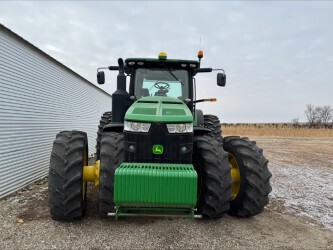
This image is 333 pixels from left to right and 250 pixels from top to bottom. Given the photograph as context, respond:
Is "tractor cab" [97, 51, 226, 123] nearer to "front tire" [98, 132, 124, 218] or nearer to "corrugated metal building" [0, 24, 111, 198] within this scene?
"front tire" [98, 132, 124, 218]

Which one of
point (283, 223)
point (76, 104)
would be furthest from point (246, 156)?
point (76, 104)

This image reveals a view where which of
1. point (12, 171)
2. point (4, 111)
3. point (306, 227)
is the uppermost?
point (4, 111)

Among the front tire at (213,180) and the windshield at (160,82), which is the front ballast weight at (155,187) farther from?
the windshield at (160,82)

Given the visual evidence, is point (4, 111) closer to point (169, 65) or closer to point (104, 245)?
point (169, 65)

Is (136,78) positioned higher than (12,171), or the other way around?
(136,78)

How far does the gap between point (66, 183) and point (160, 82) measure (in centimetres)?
248

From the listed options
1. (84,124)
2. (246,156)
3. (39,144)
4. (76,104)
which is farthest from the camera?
(84,124)

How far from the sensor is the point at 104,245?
136 inches

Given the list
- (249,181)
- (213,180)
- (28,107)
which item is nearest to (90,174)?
(213,180)

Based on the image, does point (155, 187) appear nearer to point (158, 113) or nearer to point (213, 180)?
point (213, 180)

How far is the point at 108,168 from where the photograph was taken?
3719 millimetres

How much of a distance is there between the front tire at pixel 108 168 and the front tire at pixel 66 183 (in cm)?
37

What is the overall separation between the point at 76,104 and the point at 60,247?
8372 millimetres

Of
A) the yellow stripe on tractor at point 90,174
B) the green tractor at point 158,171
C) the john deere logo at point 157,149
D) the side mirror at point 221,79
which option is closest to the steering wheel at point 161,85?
the green tractor at point 158,171
